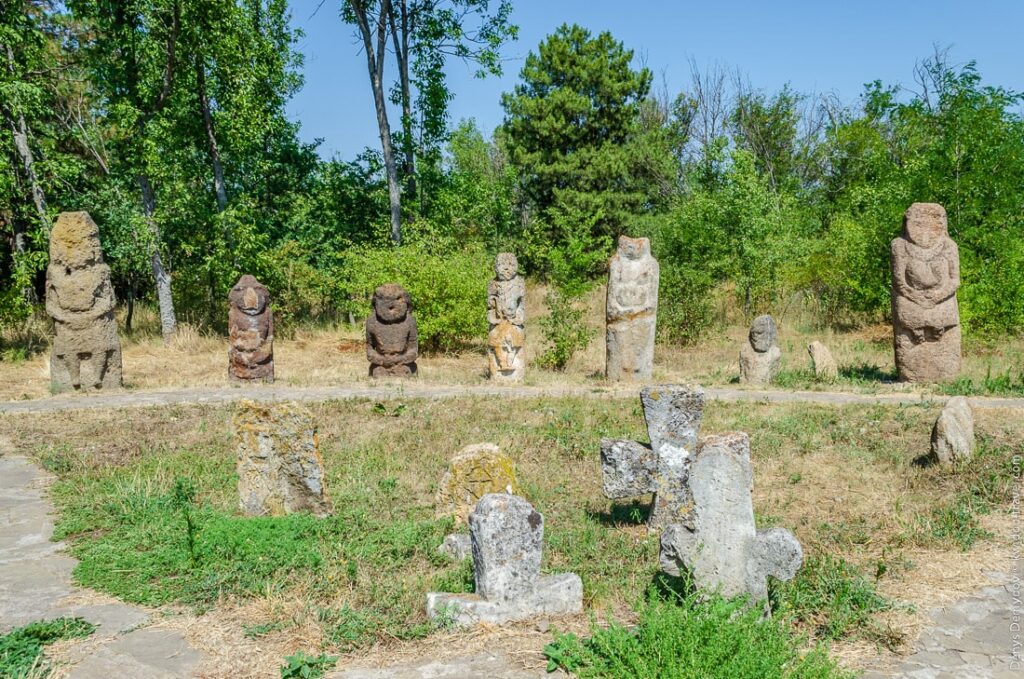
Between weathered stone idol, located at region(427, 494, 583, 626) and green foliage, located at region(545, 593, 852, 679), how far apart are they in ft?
1.34

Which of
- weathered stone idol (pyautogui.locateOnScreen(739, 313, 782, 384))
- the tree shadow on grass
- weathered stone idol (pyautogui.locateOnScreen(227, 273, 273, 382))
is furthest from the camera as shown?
weathered stone idol (pyautogui.locateOnScreen(227, 273, 273, 382))

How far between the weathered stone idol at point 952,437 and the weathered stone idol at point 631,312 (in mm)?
5571

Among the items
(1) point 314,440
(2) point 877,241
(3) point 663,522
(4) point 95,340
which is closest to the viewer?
(3) point 663,522

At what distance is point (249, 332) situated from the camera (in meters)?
12.8

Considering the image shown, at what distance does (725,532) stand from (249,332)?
1018 cm

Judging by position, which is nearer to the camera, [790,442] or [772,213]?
[790,442]

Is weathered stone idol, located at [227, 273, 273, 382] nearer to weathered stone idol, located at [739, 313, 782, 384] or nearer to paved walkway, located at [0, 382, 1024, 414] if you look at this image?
paved walkway, located at [0, 382, 1024, 414]

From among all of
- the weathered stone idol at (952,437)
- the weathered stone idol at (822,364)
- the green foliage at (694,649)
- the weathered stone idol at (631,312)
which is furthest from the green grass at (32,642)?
the weathered stone idol at (822,364)

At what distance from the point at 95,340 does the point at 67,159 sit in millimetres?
6119

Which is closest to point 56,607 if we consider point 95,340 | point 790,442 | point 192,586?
point 192,586

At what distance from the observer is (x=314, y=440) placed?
6.61 m

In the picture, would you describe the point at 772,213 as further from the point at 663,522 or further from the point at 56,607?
the point at 56,607

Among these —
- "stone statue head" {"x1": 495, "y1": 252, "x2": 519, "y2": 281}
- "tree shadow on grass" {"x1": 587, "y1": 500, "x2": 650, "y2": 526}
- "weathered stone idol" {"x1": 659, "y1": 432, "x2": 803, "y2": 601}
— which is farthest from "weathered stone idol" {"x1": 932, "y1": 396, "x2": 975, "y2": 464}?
"stone statue head" {"x1": 495, "y1": 252, "x2": 519, "y2": 281}

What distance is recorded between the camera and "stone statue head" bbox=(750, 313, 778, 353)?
12287 millimetres
